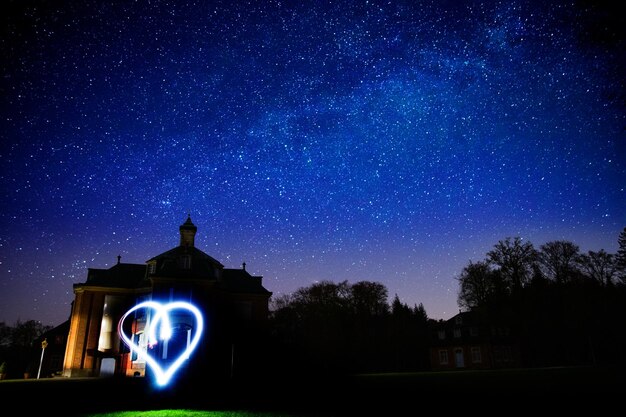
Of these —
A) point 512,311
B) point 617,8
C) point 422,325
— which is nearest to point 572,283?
point 512,311

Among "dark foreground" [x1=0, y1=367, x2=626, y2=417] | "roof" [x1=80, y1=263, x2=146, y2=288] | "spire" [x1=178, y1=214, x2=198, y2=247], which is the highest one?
"spire" [x1=178, y1=214, x2=198, y2=247]

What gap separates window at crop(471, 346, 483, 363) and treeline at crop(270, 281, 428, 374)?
8.83 m

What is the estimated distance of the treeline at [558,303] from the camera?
48688 mm

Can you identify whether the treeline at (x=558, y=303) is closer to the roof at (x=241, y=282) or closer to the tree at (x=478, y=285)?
the tree at (x=478, y=285)

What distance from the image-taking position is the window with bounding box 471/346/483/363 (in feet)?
181

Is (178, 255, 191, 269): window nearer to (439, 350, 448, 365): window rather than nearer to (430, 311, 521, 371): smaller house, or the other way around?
(430, 311, 521, 371): smaller house

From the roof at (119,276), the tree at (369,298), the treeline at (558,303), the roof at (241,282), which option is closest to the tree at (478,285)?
the treeline at (558,303)

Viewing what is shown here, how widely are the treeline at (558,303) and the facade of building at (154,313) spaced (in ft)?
111

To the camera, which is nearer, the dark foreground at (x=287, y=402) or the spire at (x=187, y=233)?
the dark foreground at (x=287, y=402)

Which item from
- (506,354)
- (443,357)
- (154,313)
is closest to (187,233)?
(154,313)

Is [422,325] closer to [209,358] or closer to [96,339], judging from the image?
[209,358]

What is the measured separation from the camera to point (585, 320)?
49000 millimetres

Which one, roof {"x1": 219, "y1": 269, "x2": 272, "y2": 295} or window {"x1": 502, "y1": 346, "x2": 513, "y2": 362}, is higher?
roof {"x1": 219, "y1": 269, "x2": 272, "y2": 295}

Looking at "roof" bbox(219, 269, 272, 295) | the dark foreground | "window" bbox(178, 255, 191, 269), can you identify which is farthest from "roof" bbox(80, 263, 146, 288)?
the dark foreground
